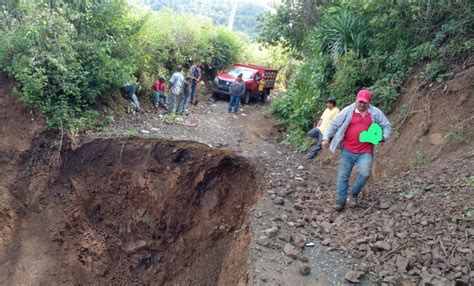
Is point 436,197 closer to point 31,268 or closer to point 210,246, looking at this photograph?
point 210,246

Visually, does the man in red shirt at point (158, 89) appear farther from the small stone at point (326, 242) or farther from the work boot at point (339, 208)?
the small stone at point (326, 242)

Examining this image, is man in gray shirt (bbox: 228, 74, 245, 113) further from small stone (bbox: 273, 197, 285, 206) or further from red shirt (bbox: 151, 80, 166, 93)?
small stone (bbox: 273, 197, 285, 206)

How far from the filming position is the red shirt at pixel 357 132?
4926 mm

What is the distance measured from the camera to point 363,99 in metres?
4.77

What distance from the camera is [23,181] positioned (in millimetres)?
7805

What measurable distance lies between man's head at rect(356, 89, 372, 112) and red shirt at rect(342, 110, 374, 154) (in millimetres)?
80

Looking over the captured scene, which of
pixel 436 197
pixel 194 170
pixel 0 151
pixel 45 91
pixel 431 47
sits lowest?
pixel 0 151

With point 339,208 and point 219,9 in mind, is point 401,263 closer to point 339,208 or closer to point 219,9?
point 339,208

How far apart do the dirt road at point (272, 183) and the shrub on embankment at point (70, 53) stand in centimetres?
99

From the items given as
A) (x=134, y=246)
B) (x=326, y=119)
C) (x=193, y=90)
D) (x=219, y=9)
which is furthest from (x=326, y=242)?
(x=219, y=9)

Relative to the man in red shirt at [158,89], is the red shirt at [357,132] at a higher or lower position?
higher

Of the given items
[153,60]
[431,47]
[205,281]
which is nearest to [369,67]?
[431,47]

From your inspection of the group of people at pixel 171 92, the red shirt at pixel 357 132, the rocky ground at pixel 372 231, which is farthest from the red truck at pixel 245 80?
the red shirt at pixel 357 132

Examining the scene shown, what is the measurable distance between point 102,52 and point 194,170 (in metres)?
3.37
